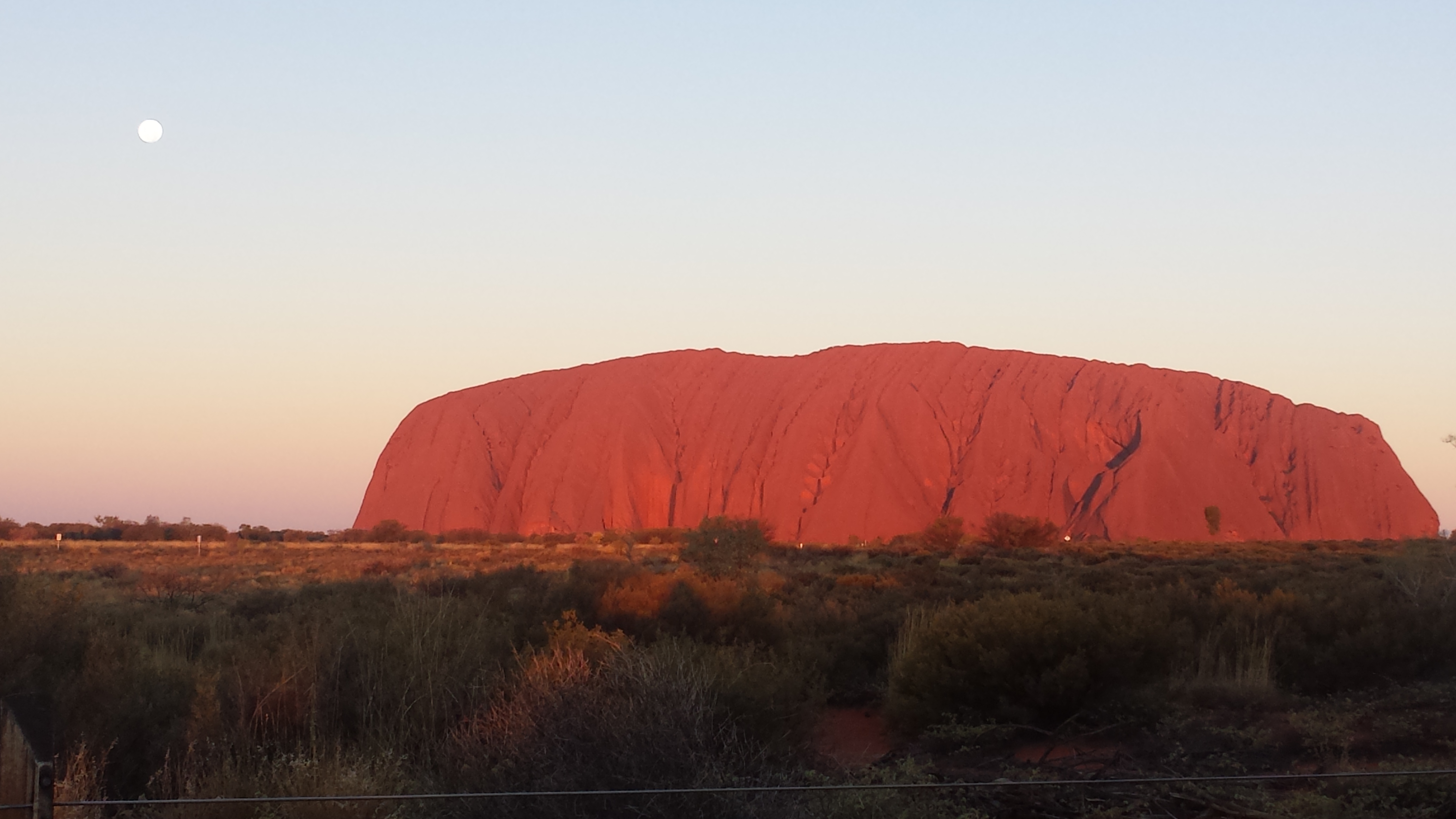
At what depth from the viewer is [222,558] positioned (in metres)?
37.3

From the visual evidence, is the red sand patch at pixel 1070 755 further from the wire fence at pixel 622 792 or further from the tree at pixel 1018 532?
the tree at pixel 1018 532

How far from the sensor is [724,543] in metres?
29.9

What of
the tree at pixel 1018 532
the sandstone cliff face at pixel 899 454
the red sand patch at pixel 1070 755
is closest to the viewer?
the red sand patch at pixel 1070 755

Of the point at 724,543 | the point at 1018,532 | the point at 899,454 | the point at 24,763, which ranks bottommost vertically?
the point at 1018,532

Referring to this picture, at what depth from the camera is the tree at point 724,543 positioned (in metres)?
28.5

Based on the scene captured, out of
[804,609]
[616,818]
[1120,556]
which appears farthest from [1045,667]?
[1120,556]

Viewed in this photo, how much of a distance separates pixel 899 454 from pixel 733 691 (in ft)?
192

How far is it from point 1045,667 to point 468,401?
243 ft

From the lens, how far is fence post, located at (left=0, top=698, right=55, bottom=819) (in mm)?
2979

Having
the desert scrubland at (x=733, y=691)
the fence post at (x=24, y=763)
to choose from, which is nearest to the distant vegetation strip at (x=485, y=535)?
the desert scrubland at (x=733, y=691)

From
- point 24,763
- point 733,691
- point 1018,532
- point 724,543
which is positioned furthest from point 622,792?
point 1018,532

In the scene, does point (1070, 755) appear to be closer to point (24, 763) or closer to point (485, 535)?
point (24, 763)

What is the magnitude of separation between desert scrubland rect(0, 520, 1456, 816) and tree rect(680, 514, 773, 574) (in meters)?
9.73

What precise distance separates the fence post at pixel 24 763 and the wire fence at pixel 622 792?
1.5 inches
